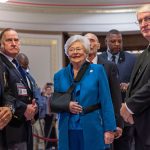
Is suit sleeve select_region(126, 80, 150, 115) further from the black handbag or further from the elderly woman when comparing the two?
the black handbag

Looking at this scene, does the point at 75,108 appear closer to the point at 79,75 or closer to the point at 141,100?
the point at 79,75

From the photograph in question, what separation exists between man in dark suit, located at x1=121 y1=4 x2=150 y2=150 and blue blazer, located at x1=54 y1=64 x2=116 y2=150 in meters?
0.25

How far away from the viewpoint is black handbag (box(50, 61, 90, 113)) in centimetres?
281

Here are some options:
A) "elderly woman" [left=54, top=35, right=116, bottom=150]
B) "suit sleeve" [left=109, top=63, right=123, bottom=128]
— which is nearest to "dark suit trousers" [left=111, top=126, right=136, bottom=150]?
"suit sleeve" [left=109, top=63, right=123, bottom=128]

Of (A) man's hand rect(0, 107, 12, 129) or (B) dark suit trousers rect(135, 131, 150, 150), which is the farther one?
(A) man's hand rect(0, 107, 12, 129)

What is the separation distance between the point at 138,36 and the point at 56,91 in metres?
5.88

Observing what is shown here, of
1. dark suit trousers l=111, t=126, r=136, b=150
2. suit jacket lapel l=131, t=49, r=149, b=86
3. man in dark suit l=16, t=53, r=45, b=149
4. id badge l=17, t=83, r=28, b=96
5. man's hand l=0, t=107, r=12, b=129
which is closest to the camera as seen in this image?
suit jacket lapel l=131, t=49, r=149, b=86

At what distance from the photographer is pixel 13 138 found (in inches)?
112

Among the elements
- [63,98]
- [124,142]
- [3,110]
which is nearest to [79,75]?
[63,98]

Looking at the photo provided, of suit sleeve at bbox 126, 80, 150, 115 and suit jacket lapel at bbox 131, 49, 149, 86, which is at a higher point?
suit jacket lapel at bbox 131, 49, 149, 86

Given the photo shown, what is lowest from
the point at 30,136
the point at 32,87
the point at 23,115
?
the point at 30,136

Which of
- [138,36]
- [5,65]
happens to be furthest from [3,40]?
[138,36]

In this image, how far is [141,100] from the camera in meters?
2.41

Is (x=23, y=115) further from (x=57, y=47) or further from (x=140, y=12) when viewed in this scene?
(x=57, y=47)
